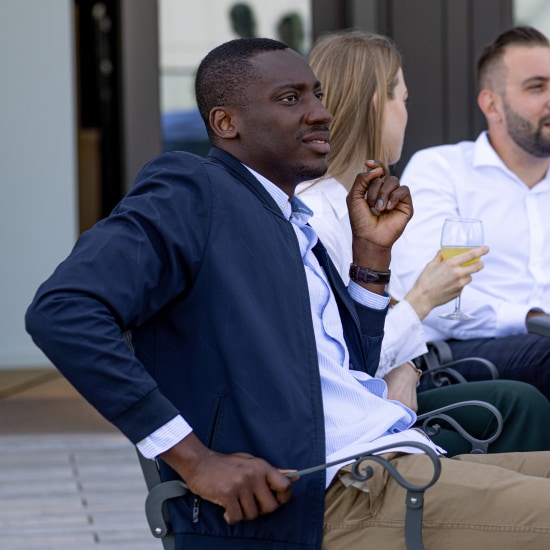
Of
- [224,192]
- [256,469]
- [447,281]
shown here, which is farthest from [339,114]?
[256,469]

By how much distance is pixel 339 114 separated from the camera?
97.4 inches

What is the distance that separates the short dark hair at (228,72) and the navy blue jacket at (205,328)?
167 mm

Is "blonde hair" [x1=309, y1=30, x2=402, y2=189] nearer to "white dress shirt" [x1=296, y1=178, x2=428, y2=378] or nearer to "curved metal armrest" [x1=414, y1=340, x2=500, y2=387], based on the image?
"white dress shirt" [x1=296, y1=178, x2=428, y2=378]

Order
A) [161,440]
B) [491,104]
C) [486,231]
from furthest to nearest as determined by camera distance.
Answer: [491,104]
[486,231]
[161,440]

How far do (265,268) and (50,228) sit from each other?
14.3 feet

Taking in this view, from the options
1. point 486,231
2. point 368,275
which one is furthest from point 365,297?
point 486,231

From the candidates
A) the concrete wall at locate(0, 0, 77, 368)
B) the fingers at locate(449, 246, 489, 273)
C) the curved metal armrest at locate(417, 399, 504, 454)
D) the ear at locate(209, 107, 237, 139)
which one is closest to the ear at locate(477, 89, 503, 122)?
the fingers at locate(449, 246, 489, 273)

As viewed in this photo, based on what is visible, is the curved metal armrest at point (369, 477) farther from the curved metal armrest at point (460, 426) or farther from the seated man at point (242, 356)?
the curved metal armrest at point (460, 426)

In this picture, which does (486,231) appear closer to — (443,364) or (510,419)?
(443,364)

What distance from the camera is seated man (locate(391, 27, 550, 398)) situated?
2850 mm

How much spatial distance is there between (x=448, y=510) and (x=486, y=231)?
5.05 ft

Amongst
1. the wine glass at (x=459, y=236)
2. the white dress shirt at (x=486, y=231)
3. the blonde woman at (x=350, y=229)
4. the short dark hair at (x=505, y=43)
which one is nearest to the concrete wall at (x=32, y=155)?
the short dark hair at (x=505, y=43)

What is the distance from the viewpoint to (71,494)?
153 inches

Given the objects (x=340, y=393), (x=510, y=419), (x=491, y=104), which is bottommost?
(x=510, y=419)
